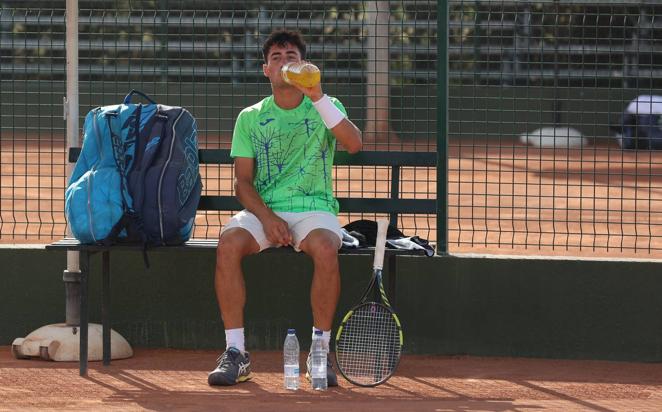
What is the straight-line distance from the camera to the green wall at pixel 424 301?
720 centimetres

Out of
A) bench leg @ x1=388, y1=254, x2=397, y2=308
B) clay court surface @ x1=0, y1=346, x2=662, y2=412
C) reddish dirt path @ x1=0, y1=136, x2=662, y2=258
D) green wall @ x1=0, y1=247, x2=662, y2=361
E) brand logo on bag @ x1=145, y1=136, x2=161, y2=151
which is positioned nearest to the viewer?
clay court surface @ x1=0, y1=346, x2=662, y2=412

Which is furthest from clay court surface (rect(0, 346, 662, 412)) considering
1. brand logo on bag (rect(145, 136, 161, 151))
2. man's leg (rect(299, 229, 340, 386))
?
brand logo on bag (rect(145, 136, 161, 151))

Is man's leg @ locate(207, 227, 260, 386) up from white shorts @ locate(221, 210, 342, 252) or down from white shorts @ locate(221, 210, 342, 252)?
down

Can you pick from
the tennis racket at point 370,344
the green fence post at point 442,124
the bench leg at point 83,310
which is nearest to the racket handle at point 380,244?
the tennis racket at point 370,344

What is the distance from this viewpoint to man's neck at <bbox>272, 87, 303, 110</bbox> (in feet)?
22.1

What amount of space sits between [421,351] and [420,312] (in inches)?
8.6

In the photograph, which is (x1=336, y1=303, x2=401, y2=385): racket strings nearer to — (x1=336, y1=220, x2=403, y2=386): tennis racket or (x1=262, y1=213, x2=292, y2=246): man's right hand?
(x1=336, y1=220, x2=403, y2=386): tennis racket

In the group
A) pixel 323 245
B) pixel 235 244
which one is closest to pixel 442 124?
pixel 323 245

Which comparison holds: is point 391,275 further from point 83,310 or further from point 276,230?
point 83,310

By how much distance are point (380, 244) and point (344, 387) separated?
0.71m

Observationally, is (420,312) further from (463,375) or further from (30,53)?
(30,53)

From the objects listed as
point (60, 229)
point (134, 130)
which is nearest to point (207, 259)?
point (134, 130)

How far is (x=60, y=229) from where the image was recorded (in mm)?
11508

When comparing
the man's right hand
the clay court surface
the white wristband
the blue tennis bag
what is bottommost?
the clay court surface
